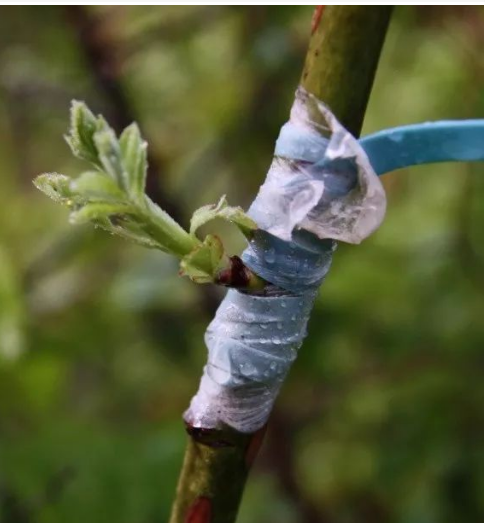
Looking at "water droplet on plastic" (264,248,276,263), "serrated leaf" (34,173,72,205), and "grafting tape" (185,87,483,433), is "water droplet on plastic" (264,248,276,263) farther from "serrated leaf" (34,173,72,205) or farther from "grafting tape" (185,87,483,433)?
"serrated leaf" (34,173,72,205)

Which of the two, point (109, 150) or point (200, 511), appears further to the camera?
point (200, 511)

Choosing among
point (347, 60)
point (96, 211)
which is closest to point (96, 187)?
point (96, 211)

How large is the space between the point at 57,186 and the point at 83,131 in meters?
0.04

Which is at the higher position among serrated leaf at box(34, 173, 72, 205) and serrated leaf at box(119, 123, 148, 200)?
serrated leaf at box(119, 123, 148, 200)

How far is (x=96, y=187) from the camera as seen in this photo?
358 millimetres

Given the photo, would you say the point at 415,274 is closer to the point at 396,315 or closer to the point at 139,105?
the point at 396,315

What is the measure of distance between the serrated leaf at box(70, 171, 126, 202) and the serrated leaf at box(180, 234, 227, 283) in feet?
0.14

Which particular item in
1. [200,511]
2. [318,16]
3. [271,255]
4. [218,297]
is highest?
[318,16]

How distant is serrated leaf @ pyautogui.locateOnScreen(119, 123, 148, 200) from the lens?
361mm

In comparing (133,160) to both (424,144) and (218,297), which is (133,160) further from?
(218,297)

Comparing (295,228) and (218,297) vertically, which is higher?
(295,228)

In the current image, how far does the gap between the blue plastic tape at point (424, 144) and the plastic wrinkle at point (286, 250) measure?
0.04 m

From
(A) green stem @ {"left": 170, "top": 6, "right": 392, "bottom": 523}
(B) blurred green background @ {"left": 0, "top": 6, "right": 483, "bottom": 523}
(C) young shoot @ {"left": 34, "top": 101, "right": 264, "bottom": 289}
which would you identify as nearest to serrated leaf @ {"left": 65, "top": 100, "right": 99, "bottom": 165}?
(C) young shoot @ {"left": 34, "top": 101, "right": 264, "bottom": 289}

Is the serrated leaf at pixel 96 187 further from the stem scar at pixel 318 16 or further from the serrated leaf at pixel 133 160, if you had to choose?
the stem scar at pixel 318 16
